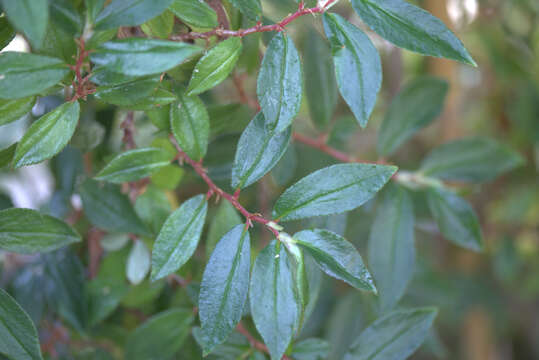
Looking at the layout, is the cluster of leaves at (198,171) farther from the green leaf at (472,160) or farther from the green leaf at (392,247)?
the green leaf at (472,160)

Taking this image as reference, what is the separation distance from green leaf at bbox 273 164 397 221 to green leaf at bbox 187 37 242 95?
10 centimetres

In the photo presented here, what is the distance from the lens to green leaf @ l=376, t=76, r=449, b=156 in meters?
0.66

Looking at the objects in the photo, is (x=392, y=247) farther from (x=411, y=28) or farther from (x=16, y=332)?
(x=16, y=332)

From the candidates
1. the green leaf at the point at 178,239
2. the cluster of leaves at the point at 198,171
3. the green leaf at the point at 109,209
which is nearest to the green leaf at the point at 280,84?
the cluster of leaves at the point at 198,171

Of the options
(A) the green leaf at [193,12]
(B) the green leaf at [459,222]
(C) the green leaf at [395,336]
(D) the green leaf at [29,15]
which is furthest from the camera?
(B) the green leaf at [459,222]

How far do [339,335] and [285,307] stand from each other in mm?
382

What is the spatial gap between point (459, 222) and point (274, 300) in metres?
0.32

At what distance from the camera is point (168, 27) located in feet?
1.28

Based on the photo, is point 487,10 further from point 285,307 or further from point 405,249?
point 285,307

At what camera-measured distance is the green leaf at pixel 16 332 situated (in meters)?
0.37

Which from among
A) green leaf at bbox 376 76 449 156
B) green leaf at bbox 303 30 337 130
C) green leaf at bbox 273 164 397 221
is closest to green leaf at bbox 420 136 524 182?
green leaf at bbox 376 76 449 156

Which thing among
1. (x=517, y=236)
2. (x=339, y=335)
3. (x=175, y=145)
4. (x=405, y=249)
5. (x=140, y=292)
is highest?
(x=175, y=145)

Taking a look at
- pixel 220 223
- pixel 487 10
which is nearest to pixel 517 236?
pixel 487 10

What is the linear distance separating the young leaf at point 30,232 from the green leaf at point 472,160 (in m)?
0.45
